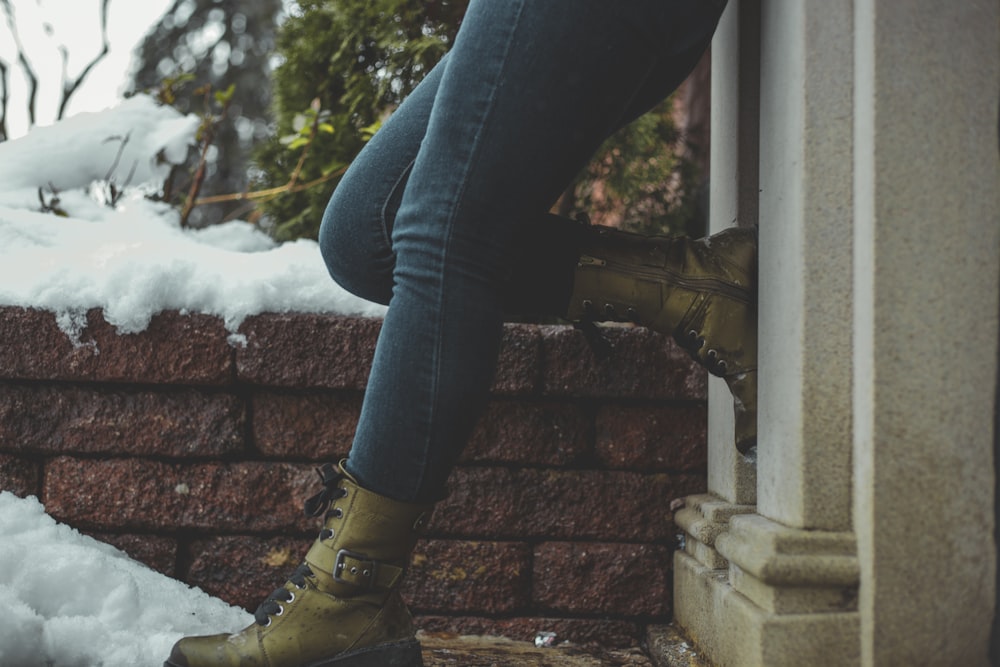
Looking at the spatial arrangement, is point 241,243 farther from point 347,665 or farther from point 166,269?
point 347,665

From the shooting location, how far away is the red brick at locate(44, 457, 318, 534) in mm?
1783

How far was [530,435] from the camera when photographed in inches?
70.6

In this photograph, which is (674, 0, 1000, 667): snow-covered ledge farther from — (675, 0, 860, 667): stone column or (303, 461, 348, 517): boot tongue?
(303, 461, 348, 517): boot tongue

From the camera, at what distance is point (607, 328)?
1806 millimetres

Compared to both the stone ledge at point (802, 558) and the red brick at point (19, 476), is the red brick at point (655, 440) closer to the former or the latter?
the stone ledge at point (802, 558)

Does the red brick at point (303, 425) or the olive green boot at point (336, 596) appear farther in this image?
the red brick at point (303, 425)

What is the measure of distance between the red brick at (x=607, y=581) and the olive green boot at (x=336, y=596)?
0.59 meters

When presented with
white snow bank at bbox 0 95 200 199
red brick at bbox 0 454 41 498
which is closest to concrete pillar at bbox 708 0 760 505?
red brick at bbox 0 454 41 498

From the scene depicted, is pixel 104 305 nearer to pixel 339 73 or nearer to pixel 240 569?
pixel 240 569

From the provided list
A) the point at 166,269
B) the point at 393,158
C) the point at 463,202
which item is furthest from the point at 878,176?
the point at 166,269

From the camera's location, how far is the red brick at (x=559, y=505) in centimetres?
179

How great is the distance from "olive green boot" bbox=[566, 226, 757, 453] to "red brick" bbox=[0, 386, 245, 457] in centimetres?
85

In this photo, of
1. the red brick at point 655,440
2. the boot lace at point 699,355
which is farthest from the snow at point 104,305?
the boot lace at point 699,355

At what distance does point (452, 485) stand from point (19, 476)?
0.93 m
